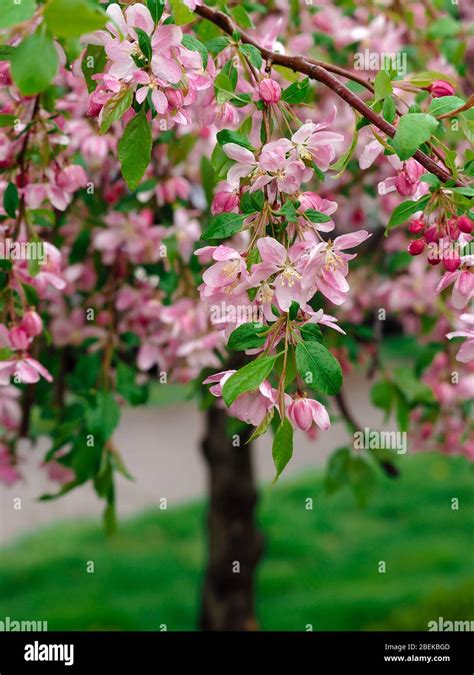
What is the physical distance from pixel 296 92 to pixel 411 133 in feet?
0.71

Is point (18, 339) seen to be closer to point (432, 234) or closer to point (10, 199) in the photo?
point (10, 199)

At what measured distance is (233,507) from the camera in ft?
10.5

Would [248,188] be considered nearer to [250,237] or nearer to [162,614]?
[250,237]

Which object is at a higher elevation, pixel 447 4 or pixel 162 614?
pixel 447 4

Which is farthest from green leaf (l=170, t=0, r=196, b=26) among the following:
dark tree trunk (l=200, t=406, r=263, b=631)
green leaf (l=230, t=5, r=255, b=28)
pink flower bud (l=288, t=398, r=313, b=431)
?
dark tree trunk (l=200, t=406, r=263, b=631)

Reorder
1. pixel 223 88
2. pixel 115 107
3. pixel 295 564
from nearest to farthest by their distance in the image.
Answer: pixel 115 107
pixel 223 88
pixel 295 564

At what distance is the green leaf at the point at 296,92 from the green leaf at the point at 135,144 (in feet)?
0.62

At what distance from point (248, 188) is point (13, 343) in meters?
0.51

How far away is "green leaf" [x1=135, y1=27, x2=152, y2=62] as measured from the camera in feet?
3.06

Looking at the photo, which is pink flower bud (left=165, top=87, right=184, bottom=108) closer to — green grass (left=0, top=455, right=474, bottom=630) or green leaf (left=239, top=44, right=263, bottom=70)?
green leaf (left=239, top=44, right=263, bottom=70)

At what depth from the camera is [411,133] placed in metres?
0.91

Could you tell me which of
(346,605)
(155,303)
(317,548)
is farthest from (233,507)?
(317,548)

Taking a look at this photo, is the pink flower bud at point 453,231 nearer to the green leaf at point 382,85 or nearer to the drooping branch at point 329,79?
the drooping branch at point 329,79

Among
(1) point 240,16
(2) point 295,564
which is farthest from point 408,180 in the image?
(2) point 295,564
